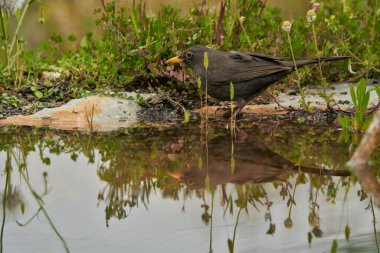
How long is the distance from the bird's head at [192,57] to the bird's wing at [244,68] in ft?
0.56

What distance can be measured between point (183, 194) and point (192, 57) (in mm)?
2631

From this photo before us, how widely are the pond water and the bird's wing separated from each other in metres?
0.84

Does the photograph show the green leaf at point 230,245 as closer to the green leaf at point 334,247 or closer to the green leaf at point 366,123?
the green leaf at point 334,247

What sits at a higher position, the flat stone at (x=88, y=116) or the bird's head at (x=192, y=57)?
the bird's head at (x=192, y=57)

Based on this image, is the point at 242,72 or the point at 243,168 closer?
the point at 243,168

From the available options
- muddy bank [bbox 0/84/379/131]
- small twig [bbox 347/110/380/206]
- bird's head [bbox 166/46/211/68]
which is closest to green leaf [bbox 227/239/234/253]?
small twig [bbox 347/110/380/206]

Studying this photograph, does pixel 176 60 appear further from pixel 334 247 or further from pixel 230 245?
pixel 334 247

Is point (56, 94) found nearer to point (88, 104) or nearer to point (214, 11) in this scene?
point (88, 104)

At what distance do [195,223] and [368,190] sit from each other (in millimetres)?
864

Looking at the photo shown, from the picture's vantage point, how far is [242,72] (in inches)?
230

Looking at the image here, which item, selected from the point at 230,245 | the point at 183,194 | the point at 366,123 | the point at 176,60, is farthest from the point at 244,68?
the point at 230,245

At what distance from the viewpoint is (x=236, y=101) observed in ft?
19.6

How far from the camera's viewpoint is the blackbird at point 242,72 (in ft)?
18.9

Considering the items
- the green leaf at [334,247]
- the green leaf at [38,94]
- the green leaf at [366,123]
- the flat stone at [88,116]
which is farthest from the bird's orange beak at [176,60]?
the green leaf at [334,247]
